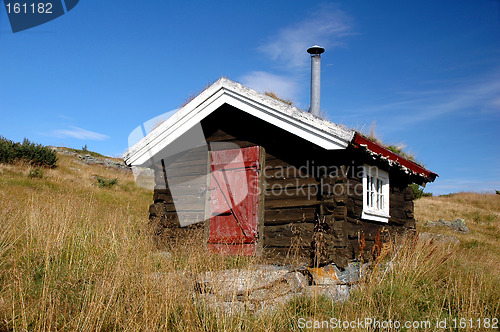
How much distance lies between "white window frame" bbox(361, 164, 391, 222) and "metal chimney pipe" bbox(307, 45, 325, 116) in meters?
2.09

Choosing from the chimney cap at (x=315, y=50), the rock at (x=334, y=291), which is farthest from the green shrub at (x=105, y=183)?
the rock at (x=334, y=291)

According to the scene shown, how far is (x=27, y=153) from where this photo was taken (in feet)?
65.0

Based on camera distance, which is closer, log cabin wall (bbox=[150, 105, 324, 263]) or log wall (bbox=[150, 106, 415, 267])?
log wall (bbox=[150, 106, 415, 267])

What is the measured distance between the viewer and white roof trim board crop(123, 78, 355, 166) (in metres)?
6.33

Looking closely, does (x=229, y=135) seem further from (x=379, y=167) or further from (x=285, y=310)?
(x=285, y=310)

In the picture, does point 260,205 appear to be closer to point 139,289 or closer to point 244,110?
point 244,110

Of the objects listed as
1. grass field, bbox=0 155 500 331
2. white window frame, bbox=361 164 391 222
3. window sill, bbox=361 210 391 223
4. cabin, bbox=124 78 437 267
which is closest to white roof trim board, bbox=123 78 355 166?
cabin, bbox=124 78 437 267

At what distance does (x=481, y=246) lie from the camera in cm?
1303

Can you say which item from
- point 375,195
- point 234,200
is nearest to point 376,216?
point 375,195

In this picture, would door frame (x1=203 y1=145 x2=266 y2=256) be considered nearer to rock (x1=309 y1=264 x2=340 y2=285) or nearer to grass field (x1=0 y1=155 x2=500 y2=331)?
grass field (x1=0 y1=155 x2=500 y2=331)

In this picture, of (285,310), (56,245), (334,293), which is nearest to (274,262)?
(334,293)

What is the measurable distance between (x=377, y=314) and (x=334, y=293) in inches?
36.9

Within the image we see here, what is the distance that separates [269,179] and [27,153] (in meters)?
17.8

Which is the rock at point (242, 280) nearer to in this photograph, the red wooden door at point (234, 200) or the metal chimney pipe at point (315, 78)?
the red wooden door at point (234, 200)
